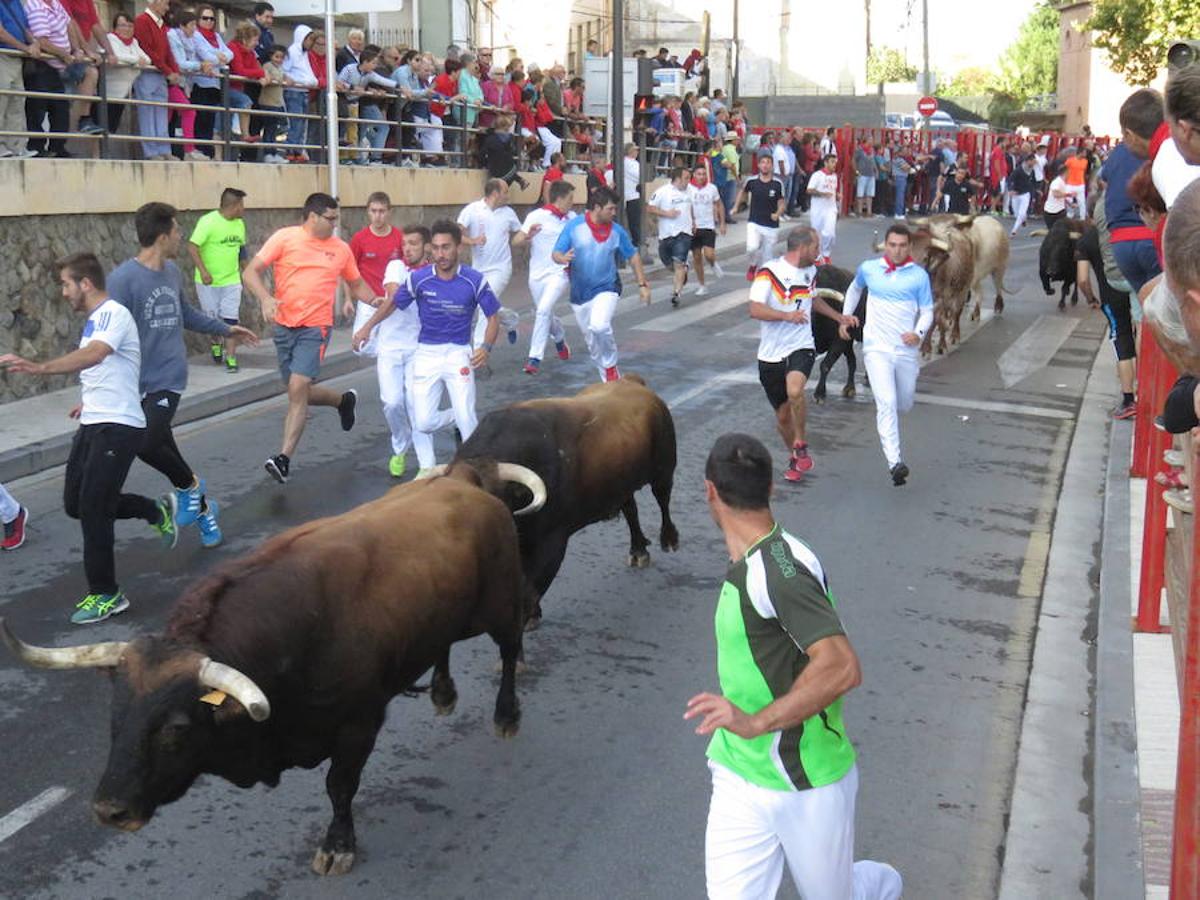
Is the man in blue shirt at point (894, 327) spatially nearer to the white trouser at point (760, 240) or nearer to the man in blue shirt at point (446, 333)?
the man in blue shirt at point (446, 333)

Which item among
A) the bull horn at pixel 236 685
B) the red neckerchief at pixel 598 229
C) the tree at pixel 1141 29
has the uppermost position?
the tree at pixel 1141 29

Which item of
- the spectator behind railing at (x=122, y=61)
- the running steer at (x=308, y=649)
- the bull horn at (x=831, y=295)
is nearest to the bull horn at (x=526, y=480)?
the running steer at (x=308, y=649)

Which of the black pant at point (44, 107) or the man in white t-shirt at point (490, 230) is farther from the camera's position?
the man in white t-shirt at point (490, 230)

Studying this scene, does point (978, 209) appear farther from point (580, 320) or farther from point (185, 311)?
point (185, 311)

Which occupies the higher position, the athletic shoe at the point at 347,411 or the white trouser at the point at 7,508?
the athletic shoe at the point at 347,411

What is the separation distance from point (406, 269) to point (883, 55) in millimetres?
116998

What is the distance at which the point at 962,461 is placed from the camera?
39.2ft

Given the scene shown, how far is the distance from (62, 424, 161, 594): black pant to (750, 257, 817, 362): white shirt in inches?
190

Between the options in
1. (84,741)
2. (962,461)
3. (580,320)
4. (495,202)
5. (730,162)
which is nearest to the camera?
(84,741)

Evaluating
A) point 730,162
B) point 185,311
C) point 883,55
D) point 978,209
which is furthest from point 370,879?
point 883,55

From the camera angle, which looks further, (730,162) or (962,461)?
(730,162)

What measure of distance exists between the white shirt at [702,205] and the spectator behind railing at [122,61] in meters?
8.39

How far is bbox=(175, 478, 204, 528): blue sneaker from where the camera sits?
28.6 feet

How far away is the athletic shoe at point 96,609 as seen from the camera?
761 centimetres
